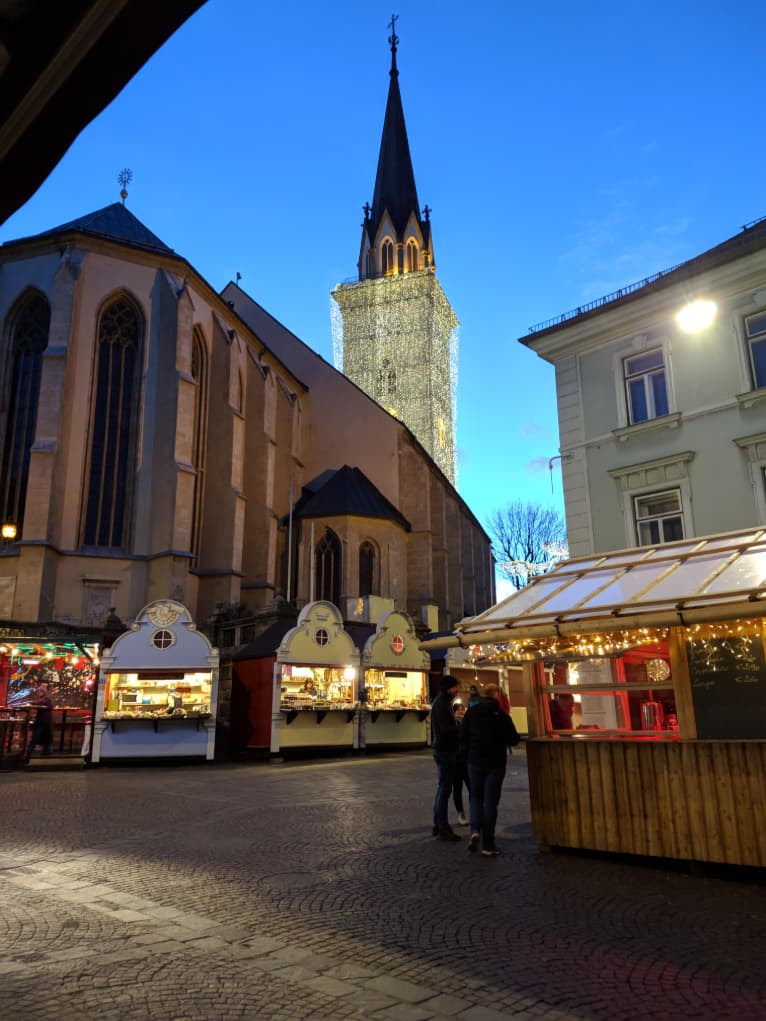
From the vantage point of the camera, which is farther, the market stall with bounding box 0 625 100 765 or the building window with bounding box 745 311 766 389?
the market stall with bounding box 0 625 100 765

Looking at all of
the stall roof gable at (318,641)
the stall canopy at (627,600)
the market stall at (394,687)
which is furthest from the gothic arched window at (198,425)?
the stall canopy at (627,600)

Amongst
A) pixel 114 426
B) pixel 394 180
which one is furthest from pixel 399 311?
pixel 114 426

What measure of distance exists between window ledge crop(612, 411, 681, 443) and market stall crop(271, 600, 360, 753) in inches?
359

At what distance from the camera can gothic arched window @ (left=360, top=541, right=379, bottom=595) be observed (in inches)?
1554

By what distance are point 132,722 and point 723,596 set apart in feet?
50.8

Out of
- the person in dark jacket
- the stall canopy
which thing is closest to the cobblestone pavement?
the person in dark jacket

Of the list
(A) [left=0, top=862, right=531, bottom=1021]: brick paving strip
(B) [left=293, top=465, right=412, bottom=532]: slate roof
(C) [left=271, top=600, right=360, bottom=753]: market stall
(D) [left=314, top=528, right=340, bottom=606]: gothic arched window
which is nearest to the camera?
(A) [left=0, top=862, right=531, bottom=1021]: brick paving strip

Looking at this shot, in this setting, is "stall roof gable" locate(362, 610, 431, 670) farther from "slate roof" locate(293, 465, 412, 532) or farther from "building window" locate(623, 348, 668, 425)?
"slate roof" locate(293, 465, 412, 532)

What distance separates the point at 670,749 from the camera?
7.55m

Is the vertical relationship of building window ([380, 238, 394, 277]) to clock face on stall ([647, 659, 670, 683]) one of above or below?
above

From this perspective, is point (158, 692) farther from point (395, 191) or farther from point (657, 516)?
point (395, 191)

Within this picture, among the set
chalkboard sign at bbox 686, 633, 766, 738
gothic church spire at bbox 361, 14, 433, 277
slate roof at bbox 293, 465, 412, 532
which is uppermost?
gothic church spire at bbox 361, 14, 433, 277

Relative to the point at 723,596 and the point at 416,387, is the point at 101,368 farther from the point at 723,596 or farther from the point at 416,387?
the point at 416,387

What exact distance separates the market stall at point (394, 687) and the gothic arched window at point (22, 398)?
641 inches
